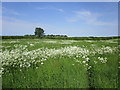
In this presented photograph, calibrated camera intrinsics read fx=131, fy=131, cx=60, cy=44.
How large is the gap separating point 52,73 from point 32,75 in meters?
1.10

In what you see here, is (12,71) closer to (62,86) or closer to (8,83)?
(8,83)

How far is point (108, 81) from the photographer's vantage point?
6422mm

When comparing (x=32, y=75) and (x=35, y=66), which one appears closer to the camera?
(x=32, y=75)

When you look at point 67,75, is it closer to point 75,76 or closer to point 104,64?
point 75,76

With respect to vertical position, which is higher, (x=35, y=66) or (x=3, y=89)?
(x=35, y=66)

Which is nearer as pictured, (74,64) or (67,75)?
(67,75)

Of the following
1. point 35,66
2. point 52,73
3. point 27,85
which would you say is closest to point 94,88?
point 52,73

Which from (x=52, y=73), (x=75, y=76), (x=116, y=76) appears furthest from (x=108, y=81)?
(x=52, y=73)

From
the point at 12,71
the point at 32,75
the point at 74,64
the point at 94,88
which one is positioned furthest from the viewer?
the point at 74,64

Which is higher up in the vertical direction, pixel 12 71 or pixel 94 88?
pixel 12 71

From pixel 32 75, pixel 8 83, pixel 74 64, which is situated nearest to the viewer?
pixel 8 83

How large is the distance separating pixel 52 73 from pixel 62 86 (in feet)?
4.08

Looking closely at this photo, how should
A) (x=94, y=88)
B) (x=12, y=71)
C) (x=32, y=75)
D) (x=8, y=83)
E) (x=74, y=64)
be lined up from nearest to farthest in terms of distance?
(x=94, y=88), (x=8, y=83), (x=32, y=75), (x=12, y=71), (x=74, y=64)

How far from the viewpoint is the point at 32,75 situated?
7195 mm
